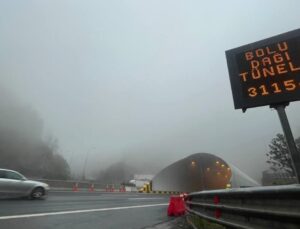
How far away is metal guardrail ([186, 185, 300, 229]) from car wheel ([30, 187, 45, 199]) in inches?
521

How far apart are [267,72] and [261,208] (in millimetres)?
5499

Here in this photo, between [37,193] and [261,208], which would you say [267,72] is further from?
[37,193]

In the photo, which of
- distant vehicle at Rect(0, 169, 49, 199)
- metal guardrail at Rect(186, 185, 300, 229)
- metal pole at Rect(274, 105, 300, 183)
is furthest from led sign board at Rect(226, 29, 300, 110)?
distant vehicle at Rect(0, 169, 49, 199)

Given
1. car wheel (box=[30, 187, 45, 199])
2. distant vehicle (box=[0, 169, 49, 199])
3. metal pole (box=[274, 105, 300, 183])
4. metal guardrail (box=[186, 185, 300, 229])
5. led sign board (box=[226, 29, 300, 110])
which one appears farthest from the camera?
car wheel (box=[30, 187, 45, 199])

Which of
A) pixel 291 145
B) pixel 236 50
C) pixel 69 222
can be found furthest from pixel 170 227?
pixel 236 50

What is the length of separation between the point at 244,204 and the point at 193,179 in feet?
224

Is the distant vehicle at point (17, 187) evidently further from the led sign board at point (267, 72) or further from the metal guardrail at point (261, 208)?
the metal guardrail at point (261, 208)

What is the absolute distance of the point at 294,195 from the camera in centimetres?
298

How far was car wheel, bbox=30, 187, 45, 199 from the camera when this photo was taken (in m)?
17.0

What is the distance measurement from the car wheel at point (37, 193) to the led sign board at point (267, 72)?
1265cm

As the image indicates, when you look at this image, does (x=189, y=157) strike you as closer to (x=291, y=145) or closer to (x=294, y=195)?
(x=291, y=145)

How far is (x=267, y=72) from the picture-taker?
848cm

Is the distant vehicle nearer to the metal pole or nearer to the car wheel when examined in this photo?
the car wheel

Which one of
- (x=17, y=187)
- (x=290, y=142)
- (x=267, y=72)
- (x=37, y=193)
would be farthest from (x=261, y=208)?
(x=37, y=193)
